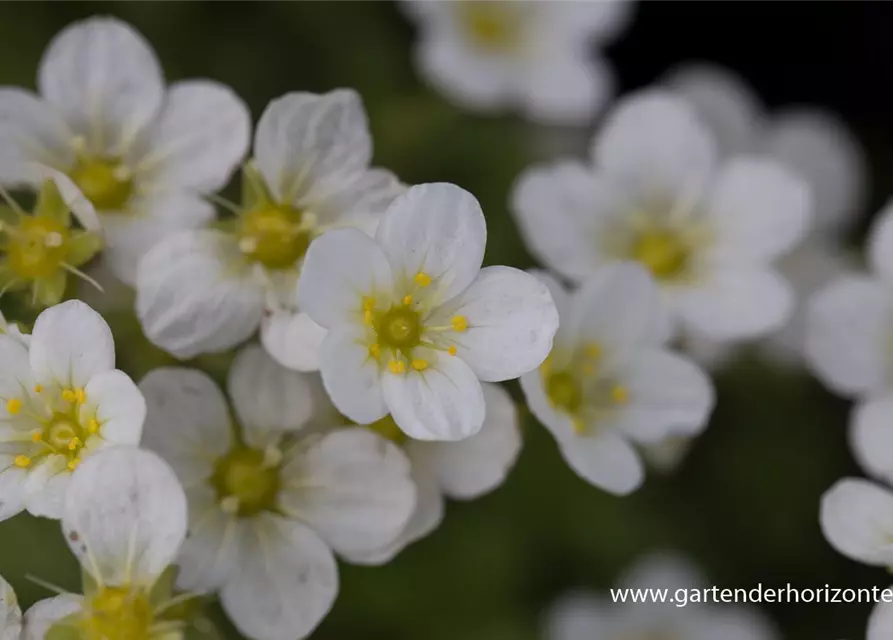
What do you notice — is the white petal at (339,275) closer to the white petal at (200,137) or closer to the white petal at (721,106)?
the white petal at (200,137)

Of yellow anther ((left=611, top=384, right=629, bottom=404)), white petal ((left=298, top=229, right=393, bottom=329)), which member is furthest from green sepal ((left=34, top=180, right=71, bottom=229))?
yellow anther ((left=611, top=384, right=629, bottom=404))

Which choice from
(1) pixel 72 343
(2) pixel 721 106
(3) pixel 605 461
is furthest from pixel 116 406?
(2) pixel 721 106

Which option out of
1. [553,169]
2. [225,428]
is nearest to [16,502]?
[225,428]

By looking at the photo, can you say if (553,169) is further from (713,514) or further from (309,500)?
(713,514)

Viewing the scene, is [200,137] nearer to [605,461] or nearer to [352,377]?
[352,377]

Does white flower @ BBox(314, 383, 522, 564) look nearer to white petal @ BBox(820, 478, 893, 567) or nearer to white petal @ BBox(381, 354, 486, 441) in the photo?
white petal @ BBox(381, 354, 486, 441)

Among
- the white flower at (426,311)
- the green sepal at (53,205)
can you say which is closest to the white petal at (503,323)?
the white flower at (426,311)
